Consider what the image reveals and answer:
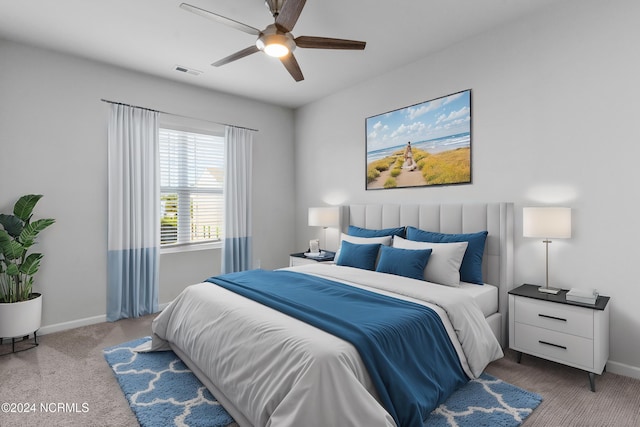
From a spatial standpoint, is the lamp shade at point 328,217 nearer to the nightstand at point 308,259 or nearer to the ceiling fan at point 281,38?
the nightstand at point 308,259

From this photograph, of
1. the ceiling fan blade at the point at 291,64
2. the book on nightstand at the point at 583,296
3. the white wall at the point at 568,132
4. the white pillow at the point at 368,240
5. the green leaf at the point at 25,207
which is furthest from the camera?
the white pillow at the point at 368,240

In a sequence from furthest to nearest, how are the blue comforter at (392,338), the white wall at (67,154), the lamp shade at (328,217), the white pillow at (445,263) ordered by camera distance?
the lamp shade at (328,217)
the white wall at (67,154)
the white pillow at (445,263)
the blue comforter at (392,338)

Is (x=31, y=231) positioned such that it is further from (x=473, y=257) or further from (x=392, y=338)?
(x=473, y=257)

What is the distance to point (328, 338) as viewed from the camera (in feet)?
5.59

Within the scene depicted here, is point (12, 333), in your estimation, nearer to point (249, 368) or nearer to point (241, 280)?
point (241, 280)

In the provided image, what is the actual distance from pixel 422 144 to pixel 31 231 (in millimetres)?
3801

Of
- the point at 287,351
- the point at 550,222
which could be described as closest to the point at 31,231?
the point at 287,351

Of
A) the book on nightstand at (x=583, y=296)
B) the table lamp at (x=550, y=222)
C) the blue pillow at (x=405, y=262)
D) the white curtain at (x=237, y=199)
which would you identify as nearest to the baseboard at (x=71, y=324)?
the white curtain at (x=237, y=199)

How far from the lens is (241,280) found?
2791 millimetres

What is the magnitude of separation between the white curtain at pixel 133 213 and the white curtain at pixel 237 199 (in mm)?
882

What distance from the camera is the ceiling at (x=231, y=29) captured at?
263 centimetres

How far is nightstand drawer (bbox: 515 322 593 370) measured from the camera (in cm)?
225

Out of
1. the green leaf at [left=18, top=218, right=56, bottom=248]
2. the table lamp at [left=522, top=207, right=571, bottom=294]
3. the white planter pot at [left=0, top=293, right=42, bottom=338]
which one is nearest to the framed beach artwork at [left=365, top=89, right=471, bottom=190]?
the table lamp at [left=522, top=207, right=571, bottom=294]

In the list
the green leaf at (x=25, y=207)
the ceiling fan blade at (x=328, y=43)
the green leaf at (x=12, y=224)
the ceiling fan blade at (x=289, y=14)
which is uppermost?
the ceiling fan blade at (x=289, y=14)
